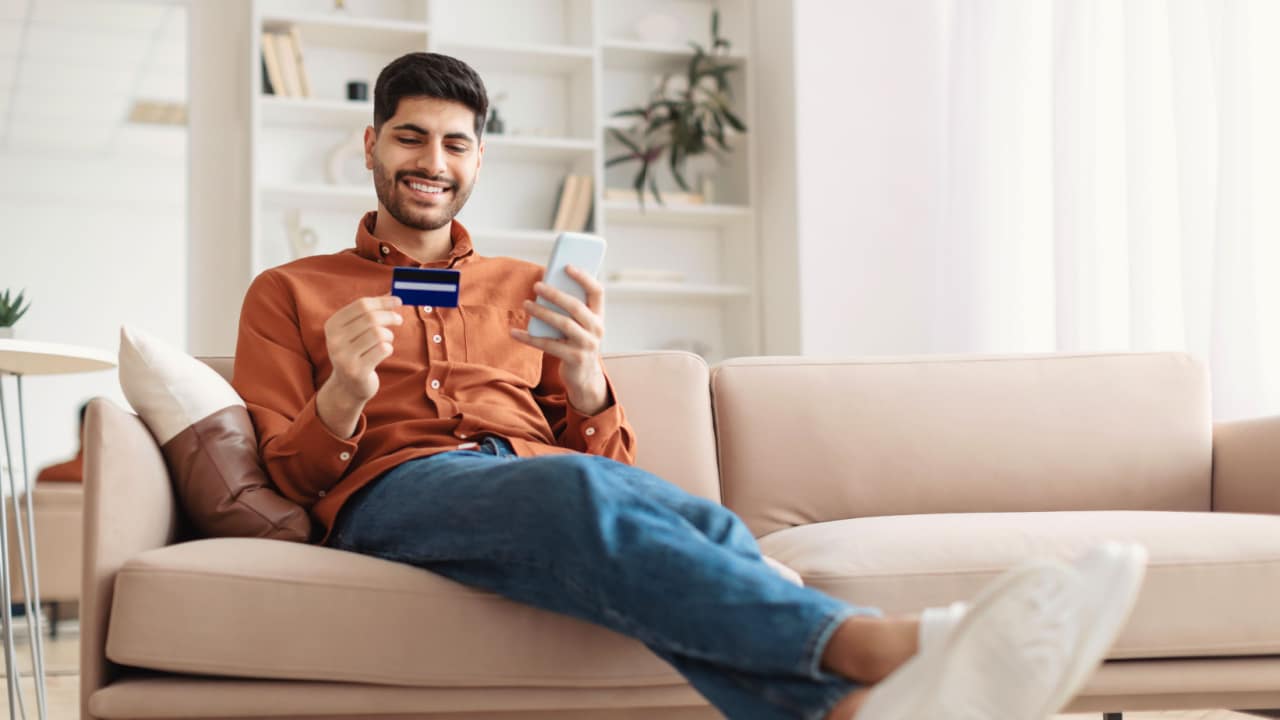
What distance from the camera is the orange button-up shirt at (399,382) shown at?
5.42 ft

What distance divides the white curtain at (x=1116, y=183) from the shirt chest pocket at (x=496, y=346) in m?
1.77

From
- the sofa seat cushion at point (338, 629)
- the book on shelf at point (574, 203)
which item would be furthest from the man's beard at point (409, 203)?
the book on shelf at point (574, 203)

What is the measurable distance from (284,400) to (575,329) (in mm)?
466

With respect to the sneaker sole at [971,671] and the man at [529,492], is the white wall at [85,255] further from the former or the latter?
the sneaker sole at [971,671]

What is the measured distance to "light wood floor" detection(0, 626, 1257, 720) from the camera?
2.38 m

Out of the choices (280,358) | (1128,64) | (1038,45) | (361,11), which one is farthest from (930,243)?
(280,358)

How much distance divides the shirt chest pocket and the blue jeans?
33 centimetres

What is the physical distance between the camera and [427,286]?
5.14 ft

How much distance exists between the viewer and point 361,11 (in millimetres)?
4328

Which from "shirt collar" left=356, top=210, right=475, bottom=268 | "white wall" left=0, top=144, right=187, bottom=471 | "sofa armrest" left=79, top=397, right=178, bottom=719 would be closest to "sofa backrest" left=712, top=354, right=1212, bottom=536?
"shirt collar" left=356, top=210, right=475, bottom=268

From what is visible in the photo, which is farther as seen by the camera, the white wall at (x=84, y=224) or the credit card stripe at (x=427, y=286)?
the white wall at (x=84, y=224)

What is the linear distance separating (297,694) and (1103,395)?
59.1 inches

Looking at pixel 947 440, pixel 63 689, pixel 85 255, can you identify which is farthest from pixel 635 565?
pixel 85 255

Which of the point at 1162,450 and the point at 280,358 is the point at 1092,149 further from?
the point at 280,358
